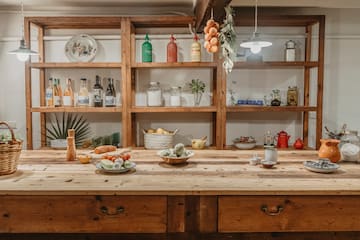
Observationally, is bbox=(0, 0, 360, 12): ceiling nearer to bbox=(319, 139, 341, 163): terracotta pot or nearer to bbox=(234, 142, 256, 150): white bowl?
bbox=(234, 142, 256, 150): white bowl

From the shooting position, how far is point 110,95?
332cm

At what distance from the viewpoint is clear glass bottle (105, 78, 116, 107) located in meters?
3.29

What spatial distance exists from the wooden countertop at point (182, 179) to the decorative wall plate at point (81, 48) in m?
1.57

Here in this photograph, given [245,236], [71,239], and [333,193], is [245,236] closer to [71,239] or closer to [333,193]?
[333,193]

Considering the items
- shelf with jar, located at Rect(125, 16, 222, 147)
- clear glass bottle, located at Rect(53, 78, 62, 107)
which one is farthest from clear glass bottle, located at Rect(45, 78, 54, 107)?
shelf with jar, located at Rect(125, 16, 222, 147)

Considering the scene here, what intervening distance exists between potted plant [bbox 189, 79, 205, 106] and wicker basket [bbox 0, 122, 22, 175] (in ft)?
6.53

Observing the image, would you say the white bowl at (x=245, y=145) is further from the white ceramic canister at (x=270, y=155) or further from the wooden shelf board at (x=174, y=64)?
the white ceramic canister at (x=270, y=155)

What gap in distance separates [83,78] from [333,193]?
9.23ft

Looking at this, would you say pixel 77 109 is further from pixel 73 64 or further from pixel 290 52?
pixel 290 52

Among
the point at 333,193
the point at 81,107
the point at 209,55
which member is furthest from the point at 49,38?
the point at 333,193

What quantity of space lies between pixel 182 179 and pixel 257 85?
7.12ft

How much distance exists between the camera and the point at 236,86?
11.6 ft

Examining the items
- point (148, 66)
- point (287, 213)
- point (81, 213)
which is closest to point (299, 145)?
point (148, 66)

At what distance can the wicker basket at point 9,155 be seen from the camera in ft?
5.58
